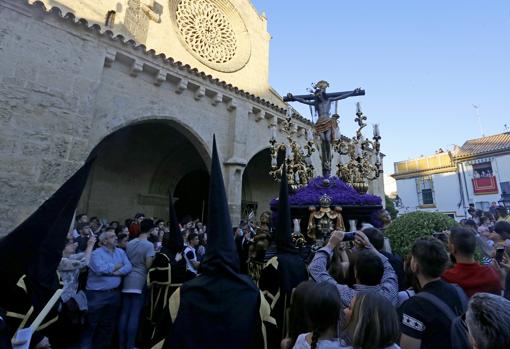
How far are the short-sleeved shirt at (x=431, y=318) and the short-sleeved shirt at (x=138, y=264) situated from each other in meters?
3.62

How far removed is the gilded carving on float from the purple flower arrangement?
8.70 metres

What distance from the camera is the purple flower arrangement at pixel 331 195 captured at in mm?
4596

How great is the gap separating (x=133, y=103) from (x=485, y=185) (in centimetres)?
2458

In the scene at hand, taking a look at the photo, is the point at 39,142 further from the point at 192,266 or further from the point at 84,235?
the point at 192,266

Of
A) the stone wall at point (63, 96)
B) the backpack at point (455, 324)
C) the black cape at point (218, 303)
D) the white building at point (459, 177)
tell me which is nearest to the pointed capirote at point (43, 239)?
the black cape at point (218, 303)

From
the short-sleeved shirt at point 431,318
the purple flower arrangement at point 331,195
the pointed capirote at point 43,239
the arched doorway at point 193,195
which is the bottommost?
the short-sleeved shirt at point 431,318

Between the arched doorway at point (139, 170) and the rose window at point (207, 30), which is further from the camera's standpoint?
the rose window at point (207, 30)

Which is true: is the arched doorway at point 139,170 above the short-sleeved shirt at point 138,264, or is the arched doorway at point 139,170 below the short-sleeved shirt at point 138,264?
above

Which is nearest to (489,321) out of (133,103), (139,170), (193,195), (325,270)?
(325,270)

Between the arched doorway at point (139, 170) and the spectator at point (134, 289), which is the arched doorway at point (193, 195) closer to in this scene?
the arched doorway at point (139, 170)

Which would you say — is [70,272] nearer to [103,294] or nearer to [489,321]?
[103,294]

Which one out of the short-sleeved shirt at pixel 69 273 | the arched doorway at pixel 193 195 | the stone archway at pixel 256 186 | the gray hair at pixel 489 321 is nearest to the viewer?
the gray hair at pixel 489 321

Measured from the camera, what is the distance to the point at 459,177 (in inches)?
927

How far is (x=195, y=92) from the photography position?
29.6 feet
